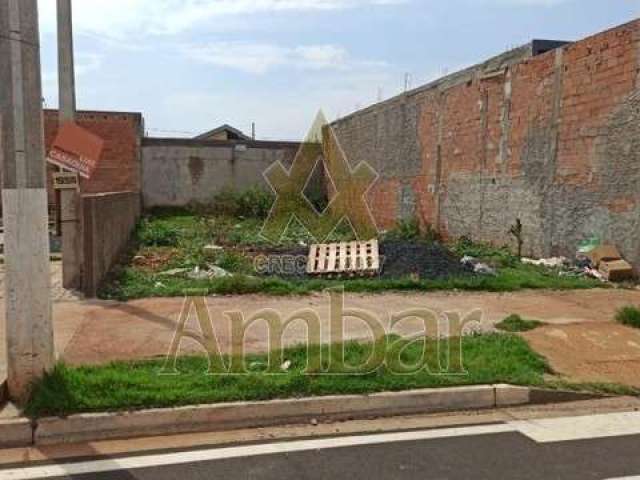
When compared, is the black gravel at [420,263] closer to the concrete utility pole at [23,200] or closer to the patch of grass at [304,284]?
the patch of grass at [304,284]

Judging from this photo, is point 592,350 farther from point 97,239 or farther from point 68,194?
point 68,194

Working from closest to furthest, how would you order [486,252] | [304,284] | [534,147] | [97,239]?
[97,239], [304,284], [534,147], [486,252]

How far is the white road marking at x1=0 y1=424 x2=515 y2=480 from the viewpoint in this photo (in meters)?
4.12

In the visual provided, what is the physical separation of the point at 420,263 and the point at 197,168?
1736cm

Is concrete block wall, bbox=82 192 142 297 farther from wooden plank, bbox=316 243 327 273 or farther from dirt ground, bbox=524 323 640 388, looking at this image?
dirt ground, bbox=524 323 640 388

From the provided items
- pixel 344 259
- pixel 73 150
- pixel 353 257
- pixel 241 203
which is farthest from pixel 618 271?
pixel 241 203

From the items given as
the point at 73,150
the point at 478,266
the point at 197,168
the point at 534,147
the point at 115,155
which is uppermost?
the point at 115,155

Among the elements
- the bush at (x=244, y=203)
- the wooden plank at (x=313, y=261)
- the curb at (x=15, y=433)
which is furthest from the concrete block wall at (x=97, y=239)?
the bush at (x=244, y=203)

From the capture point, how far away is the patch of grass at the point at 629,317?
791 cm

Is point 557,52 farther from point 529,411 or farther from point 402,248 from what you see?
point 529,411

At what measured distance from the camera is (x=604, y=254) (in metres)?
11.3

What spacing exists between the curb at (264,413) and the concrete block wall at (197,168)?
2294 cm

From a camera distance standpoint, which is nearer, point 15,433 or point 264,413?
point 15,433

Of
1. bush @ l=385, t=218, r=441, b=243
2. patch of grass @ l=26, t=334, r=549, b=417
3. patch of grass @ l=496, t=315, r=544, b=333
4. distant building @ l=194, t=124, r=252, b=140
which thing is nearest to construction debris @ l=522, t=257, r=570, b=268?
patch of grass @ l=496, t=315, r=544, b=333
